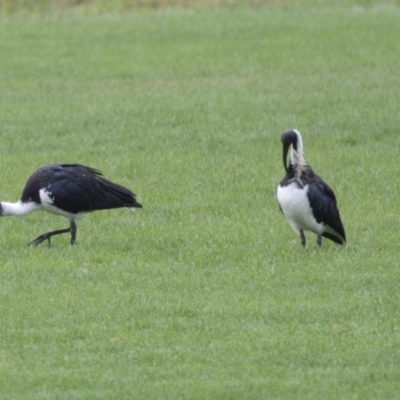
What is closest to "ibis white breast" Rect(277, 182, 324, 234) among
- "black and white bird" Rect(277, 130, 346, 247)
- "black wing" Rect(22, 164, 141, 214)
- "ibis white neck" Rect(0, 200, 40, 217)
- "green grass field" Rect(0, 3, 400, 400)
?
"black and white bird" Rect(277, 130, 346, 247)

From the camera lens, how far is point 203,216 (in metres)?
14.0

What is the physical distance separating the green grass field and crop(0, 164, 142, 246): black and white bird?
0.39 m

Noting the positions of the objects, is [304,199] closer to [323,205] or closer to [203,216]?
[323,205]

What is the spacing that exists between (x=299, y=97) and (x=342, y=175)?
4.98 meters


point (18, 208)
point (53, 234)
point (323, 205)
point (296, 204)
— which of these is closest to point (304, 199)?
point (296, 204)

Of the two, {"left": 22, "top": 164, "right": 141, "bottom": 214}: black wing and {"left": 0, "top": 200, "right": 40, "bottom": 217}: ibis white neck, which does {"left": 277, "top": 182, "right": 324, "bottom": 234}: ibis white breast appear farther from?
{"left": 0, "top": 200, "right": 40, "bottom": 217}: ibis white neck

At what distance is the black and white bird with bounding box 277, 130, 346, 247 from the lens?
1171 cm

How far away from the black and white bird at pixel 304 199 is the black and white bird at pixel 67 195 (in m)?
1.88

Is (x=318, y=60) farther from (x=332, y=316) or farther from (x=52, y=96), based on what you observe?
(x=332, y=316)

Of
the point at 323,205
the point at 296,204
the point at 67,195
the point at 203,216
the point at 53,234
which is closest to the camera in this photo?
the point at 296,204

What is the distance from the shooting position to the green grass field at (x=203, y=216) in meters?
8.90

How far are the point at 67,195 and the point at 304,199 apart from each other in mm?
2508

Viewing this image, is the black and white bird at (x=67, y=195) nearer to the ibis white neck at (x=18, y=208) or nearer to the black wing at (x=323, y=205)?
the ibis white neck at (x=18, y=208)

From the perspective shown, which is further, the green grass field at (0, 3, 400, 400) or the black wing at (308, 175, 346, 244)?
the black wing at (308, 175, 346, 244)
